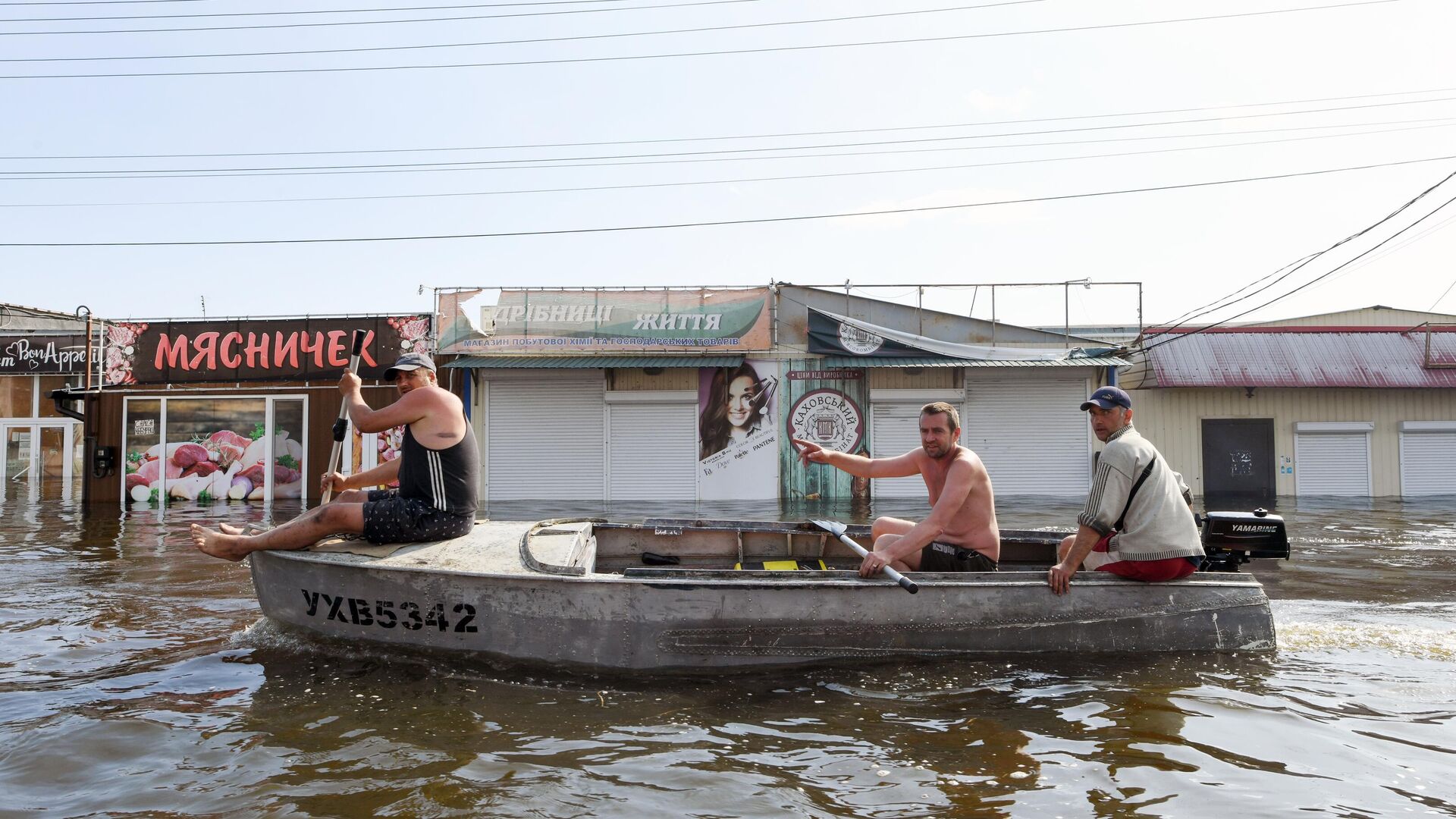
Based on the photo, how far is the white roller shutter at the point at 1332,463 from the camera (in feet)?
62.6

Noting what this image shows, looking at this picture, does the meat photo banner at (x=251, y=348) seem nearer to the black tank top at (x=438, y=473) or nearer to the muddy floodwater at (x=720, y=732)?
the muddy floodwater at (x=720, y=732)

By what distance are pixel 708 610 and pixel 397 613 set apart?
1.79m

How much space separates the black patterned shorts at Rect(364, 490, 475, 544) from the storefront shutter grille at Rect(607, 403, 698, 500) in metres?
13.6

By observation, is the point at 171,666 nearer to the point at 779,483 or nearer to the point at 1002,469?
the point at 779,483

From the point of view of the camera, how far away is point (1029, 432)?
19.0m

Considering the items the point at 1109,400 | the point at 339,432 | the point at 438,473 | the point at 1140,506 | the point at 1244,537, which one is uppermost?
the point at 1109,400

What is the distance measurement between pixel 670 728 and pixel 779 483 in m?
14.5

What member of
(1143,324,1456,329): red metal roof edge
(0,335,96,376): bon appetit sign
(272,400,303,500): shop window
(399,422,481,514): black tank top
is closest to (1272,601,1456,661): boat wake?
(399,422,481,514): black tank top

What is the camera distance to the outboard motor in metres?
7.26

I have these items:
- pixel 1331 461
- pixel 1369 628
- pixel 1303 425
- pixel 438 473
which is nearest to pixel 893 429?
pixel 1303 425

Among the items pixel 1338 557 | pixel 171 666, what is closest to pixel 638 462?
pixel 1338 557

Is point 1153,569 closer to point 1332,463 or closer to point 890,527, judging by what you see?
point 890,527

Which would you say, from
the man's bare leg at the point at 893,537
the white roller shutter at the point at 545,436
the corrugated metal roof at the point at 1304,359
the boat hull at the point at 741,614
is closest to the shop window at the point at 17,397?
the white roller shutter at the point at 545,436

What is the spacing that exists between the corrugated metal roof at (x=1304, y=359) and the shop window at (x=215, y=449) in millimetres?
18308
